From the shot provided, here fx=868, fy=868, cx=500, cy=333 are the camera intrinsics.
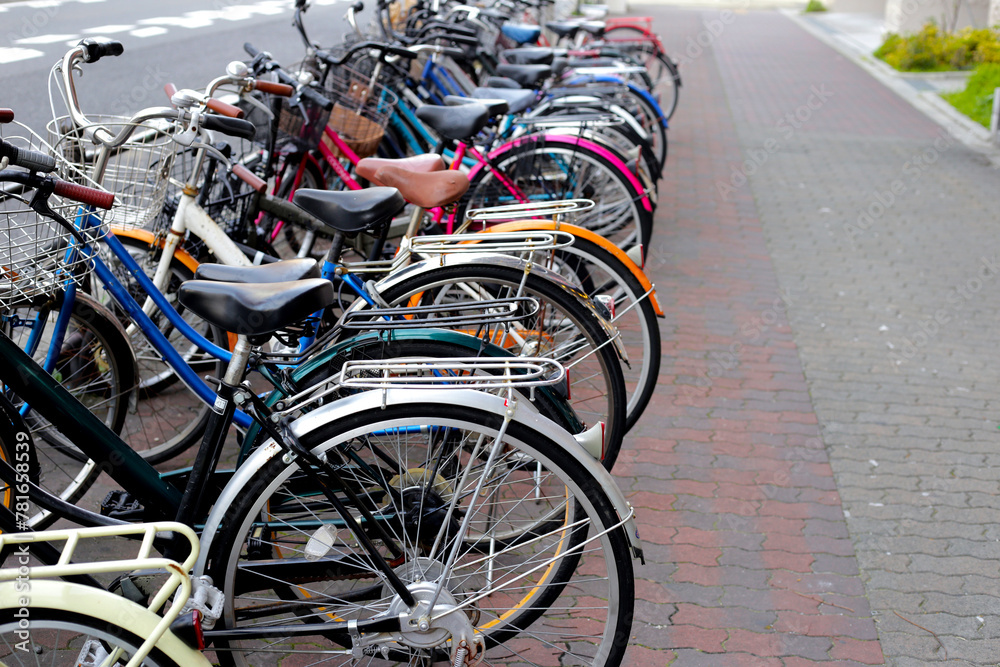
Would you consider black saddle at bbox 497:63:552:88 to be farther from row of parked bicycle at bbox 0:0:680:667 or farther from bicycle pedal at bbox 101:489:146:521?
bicycle pedal at bbox 101:489:146:521

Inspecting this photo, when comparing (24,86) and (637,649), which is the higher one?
(24,86)

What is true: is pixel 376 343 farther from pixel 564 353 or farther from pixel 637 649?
pixel 637 649

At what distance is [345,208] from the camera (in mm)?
2857

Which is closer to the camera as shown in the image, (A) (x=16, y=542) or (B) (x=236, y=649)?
(A) (x=16, y=542)

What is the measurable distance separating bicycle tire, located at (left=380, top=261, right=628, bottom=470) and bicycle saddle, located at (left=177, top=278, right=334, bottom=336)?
1015 mm

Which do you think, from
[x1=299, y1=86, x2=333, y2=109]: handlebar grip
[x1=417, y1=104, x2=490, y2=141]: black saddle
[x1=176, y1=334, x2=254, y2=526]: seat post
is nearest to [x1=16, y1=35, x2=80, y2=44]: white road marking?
[x1=299, y1=86, x2=333, y2=109]: handlebar grip

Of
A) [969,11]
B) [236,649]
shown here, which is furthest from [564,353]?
[969,11]

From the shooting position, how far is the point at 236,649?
2.23 m

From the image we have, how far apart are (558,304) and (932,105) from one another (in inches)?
465

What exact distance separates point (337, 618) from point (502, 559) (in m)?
0.67

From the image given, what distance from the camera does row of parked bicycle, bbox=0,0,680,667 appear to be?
6.80 feet

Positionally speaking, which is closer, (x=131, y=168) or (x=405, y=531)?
(x=405, y=531)

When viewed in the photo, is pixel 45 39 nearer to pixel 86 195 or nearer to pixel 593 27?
pixel 593 27

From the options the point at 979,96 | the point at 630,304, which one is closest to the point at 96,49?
the point at 630,304
